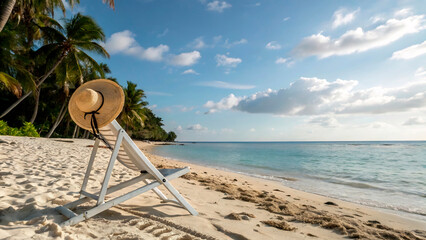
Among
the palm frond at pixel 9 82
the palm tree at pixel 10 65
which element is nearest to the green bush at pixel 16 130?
the palm tree at pixel 10 65

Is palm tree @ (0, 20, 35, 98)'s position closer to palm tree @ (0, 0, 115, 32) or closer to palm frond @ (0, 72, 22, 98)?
palm frond @ (0, 72, 22, 98)

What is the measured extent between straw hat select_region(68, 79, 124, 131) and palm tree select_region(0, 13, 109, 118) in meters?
13.0

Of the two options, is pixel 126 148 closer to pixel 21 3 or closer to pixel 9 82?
pixel 9 82

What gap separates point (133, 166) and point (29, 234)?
46.0 inches

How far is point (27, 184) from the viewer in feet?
10.6

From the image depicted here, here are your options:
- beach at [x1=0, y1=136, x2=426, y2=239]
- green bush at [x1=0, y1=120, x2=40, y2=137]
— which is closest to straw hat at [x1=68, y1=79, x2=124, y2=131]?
beach at [x1=0, y1=136, x2=426, y2=239]

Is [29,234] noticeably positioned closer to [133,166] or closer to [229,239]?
[133,166]

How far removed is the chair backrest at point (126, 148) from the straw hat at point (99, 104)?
0.11m

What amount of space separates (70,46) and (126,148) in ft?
44.9

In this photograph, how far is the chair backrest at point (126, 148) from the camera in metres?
2.32

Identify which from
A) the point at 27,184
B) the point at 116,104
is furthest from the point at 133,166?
the point at 27,184

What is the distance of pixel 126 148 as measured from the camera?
2.41 meters

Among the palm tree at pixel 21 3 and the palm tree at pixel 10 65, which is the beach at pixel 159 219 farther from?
the palm tree at pixel 10 65

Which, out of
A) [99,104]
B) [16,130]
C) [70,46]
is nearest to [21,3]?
[70,46]
